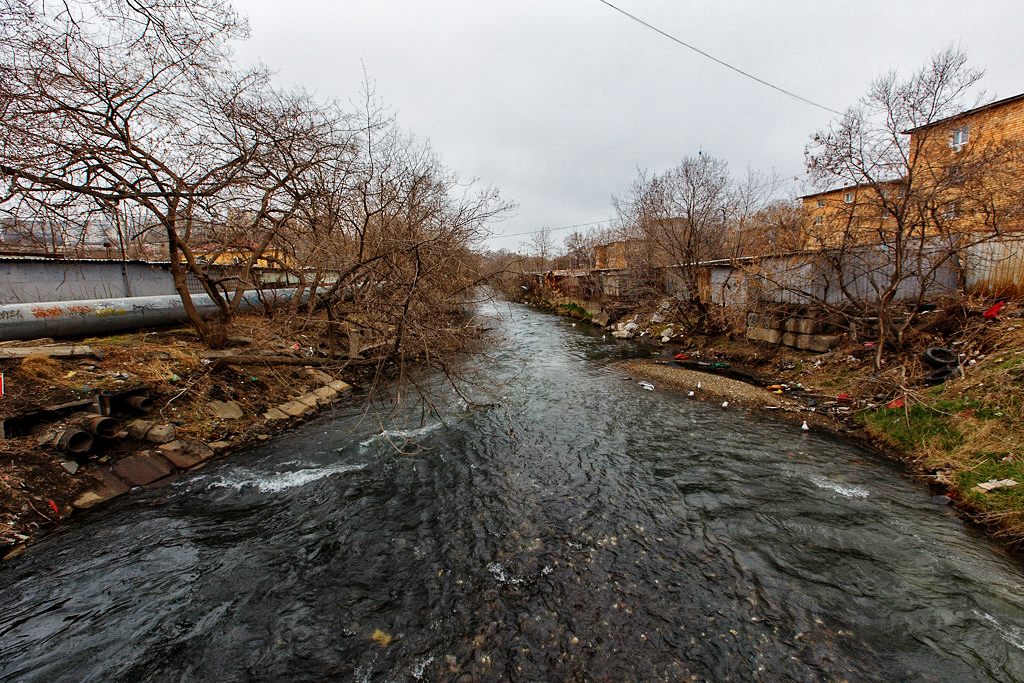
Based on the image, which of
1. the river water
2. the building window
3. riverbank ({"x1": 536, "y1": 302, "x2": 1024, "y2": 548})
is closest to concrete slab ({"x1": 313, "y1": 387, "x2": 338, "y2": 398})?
the river water

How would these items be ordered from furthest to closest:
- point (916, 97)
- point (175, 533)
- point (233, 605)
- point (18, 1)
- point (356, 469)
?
point (916, 97), point (356, 469), point (175, 533), point (233, 605), point (18, 1)

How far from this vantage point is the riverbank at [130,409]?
4.59m

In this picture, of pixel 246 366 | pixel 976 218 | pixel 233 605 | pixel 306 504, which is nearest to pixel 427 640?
pixel 233 605

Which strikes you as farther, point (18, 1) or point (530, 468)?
point (530, 468)

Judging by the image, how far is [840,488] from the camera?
5.23m

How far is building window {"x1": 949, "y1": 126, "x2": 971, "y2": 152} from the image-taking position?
755cm

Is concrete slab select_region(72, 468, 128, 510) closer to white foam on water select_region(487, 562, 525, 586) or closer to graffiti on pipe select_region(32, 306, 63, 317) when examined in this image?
graffiti on pipe select_region(32, 306, 63, 317)

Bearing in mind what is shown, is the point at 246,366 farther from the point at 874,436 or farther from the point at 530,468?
the point at 874,436

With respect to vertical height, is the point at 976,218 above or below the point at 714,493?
above

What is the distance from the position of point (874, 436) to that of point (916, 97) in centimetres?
626

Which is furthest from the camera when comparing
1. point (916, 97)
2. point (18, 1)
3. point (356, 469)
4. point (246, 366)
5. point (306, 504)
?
point (246, 366)

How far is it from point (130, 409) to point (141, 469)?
1.44 m

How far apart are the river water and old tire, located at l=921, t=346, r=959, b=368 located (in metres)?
2.84

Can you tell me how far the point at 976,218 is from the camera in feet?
26.1
